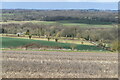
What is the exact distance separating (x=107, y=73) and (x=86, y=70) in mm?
1323

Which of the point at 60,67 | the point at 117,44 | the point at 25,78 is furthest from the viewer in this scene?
the point at 117,44

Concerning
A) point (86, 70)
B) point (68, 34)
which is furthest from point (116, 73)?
point (68, 34)

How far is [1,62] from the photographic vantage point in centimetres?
1952

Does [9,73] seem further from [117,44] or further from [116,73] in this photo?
[117,44]

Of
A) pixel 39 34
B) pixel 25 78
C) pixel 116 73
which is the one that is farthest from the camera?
pixel 39 34

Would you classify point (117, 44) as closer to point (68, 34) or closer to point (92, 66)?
point (92, 66)

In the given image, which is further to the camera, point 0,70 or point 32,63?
point 32,63

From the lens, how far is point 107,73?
57.5ft

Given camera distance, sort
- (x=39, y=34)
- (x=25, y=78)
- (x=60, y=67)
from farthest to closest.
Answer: (x=39, y=34) < (x=60, y=67) < (x=25, y=78)

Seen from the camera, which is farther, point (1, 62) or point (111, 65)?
point (111, 65)

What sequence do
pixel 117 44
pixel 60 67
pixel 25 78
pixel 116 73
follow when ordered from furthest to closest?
1. pixel 117 44
2. pixel 60 67
3. pixel 116 73
4. pixel 25 78

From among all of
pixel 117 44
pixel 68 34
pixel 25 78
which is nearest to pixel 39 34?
pixel 68 34

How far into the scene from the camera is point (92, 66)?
19.8 metres

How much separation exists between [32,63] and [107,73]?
5.19m
